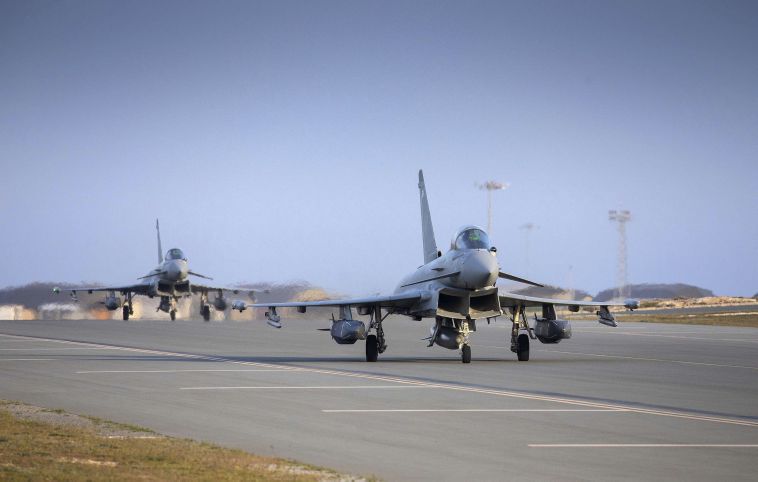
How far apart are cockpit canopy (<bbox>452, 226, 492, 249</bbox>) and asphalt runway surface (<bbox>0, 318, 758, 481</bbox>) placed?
10.7 ft

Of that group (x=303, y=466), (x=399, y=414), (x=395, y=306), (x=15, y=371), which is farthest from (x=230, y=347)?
(x=303, y=466)

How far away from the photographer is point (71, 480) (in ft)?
36.7

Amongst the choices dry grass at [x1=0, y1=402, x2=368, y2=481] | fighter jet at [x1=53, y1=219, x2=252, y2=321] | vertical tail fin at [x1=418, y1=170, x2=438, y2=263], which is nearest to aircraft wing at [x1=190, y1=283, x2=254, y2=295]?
fighter jet at [x1=53, y1=219, x2=252, y2=321]

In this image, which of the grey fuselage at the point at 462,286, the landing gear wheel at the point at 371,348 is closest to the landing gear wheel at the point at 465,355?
the grey fuselage at the point at 462,286

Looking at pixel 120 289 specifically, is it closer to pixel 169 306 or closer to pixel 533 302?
pixel 169 306

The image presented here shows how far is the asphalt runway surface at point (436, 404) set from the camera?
42.9 feet

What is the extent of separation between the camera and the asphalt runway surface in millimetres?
13078

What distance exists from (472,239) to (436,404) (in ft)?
41.9

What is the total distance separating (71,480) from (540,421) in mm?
7908

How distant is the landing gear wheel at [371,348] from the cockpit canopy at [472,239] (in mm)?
3464

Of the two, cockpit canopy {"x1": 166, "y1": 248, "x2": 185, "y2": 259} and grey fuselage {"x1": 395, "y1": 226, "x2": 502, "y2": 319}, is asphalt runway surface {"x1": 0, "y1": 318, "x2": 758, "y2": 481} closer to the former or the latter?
A: grey fuselage {"x1": 395, "y1": 226, "x2": 502, "y2": 319}

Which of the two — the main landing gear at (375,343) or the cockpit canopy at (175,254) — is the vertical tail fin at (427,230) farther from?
the cockpit canopy at (175,254)

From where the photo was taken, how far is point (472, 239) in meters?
31.7

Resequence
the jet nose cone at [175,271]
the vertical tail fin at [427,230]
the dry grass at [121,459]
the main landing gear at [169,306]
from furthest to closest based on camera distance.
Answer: the main landing gear at [169,306], the jet nose cone at [175,271], the vertical tail fin at [427,230], the dry grass at [121,459]
